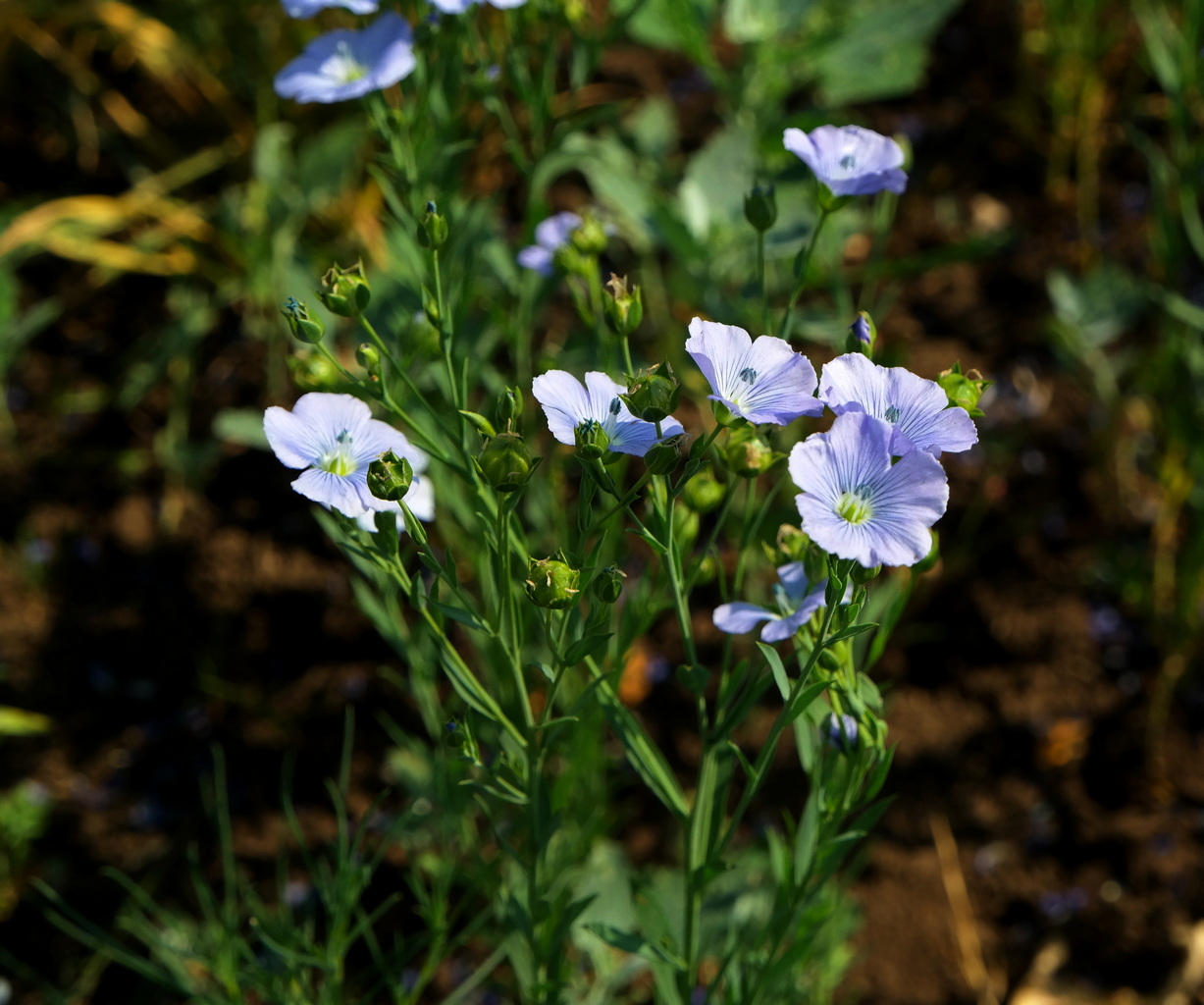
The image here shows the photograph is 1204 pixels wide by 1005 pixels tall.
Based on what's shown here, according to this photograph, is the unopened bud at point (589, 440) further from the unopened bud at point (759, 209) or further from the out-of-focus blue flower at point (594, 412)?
the unopened bud at point (759, 209)

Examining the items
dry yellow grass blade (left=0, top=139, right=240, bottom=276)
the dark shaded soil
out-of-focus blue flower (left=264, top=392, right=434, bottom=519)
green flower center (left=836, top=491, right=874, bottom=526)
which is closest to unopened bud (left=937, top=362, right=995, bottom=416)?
green flower center (left=836, top=491, right=874, bottom=526)

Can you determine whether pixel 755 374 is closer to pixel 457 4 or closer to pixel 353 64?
pixel 457 4

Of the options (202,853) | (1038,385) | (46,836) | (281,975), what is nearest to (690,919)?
(281,975)

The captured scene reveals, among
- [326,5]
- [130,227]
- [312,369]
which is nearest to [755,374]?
[312,369]

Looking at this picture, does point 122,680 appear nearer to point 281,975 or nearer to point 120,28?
point 281,975

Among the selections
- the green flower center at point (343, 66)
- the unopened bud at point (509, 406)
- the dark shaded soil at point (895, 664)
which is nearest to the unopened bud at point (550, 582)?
the unopened bud at point (509, 406)

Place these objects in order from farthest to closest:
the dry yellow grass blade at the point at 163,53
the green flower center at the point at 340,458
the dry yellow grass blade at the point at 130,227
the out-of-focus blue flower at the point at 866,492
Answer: the dry yellow grass blade at the point at 163,53 < the dry yellow grass blade at the point at 130,227 < the green flower center at the point at 340,458 < the out-of-focus blue flower at the point at 866,492
